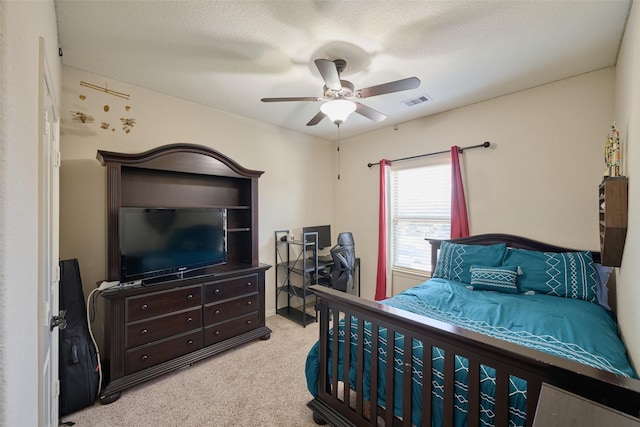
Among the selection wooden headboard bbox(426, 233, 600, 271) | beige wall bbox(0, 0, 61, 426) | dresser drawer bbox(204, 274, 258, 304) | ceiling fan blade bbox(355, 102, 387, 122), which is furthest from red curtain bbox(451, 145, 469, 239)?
beige wall bbox(0, 0, 61, 426)

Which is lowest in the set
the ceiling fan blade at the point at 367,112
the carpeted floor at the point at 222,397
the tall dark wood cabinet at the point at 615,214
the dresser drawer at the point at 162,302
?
the carpeted floor at the point at 222,397

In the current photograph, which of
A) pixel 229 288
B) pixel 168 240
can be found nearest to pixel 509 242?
pixel 229 288

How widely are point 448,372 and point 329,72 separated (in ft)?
6.05

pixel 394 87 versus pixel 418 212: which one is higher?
pixel 394 87

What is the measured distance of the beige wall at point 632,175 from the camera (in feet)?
4.23

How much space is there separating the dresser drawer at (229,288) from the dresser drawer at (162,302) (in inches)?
3.3

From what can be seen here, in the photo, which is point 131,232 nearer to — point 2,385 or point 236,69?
point 236,69

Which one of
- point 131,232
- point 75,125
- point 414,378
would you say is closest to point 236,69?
point 75,125

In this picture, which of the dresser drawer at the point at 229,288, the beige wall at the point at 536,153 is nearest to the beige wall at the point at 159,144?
the dresser drawer at the point at 229,288

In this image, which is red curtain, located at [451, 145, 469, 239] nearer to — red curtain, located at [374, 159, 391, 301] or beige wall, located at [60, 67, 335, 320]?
red curtain, located at [374, 159, 391, 301]

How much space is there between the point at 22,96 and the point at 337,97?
1783 mm

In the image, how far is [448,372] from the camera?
1.21 meters

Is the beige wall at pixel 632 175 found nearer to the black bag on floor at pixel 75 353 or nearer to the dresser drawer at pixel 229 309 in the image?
the dresser drawer at pixel 229 309

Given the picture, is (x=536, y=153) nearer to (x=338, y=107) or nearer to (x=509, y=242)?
(x=509, y=242)
